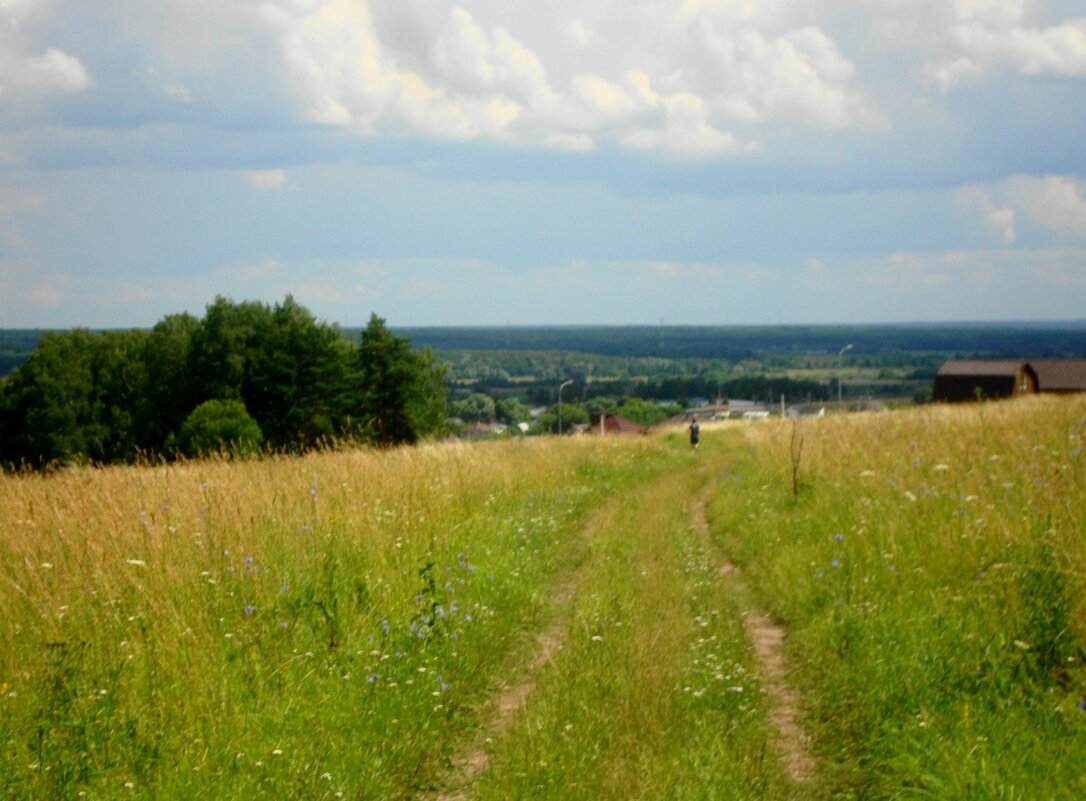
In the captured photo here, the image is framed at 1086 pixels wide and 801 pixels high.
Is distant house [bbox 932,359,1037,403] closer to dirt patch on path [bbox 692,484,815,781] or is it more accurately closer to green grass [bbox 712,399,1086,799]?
green grass [bbox 712,399,1086,799]

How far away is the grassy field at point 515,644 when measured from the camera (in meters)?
5.57

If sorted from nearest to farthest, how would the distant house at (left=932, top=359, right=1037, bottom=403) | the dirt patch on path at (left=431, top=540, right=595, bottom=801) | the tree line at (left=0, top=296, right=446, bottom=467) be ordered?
1. the dirt patch on path at (left=431, top=540, right=595, bottom=801)
2. the distant house at (left=932, top=359, right=1037, bottom=403)
3. the tree line at (left=0, top=296, right=446, bottom=467)

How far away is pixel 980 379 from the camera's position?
208 ft

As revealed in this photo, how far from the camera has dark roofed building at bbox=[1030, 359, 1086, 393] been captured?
7244 centimetres

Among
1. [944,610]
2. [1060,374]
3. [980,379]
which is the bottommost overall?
[1060,374]

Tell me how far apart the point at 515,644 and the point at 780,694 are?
92.5 inches

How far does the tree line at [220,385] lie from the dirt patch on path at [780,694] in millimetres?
54966

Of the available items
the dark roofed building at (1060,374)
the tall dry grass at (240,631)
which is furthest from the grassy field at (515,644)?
the dark roofed building at (1060,374)

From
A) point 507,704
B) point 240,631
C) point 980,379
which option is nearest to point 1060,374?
point 980,379

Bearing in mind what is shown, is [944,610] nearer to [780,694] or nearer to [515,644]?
[780,694]

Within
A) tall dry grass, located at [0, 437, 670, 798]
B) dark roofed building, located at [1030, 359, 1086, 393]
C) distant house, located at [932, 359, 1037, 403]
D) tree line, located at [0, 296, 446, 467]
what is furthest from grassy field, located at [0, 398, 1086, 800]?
dark roofed building, located at [1030, 359, 1086, 393]

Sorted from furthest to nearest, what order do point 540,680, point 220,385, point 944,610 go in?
point 220,385 < point 944,610 < point 540,680

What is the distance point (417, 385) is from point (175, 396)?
1676cm

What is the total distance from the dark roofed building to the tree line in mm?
45710
